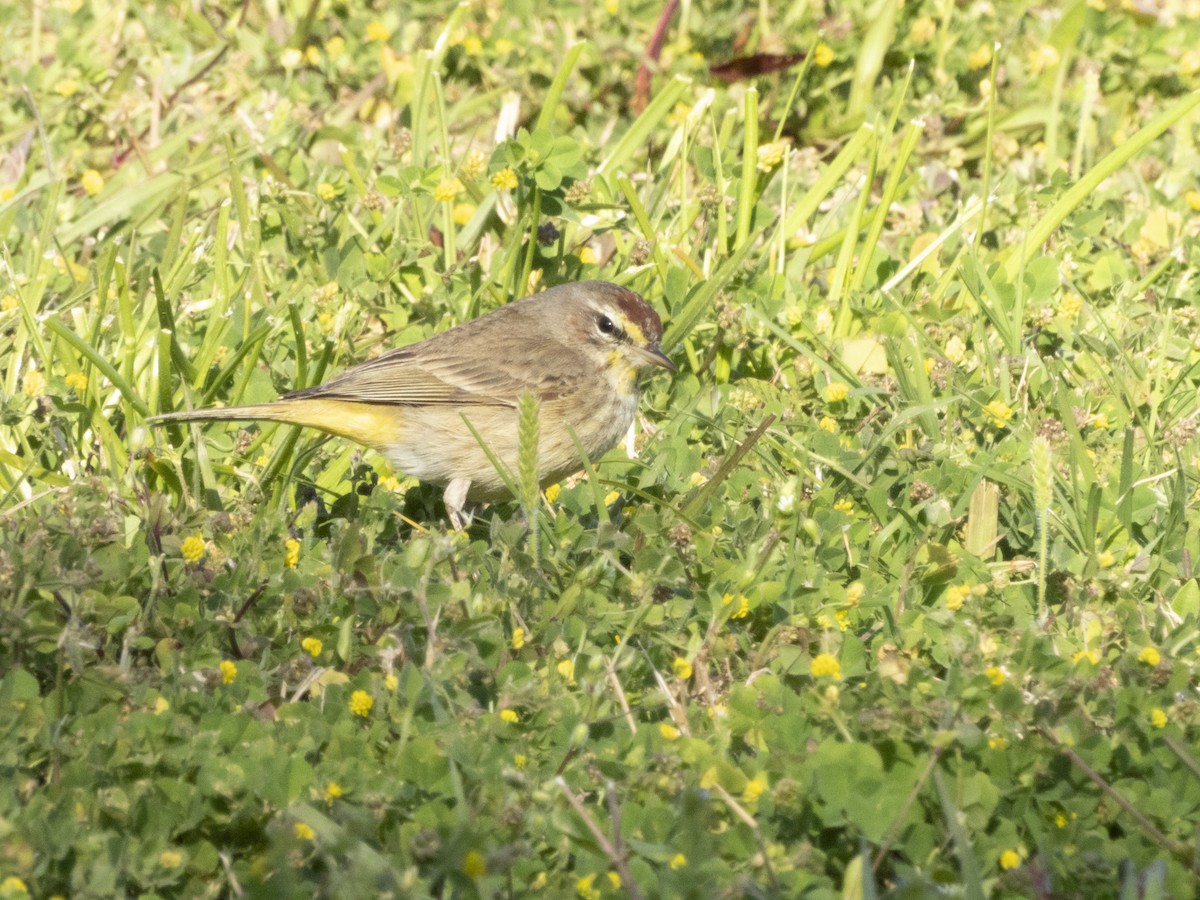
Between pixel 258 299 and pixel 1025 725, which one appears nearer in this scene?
pixel 1025 725

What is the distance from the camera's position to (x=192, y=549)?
4.22m

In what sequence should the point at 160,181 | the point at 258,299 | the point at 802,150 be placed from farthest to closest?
the point at 802,150, the point at 160,181, the point at 258,299

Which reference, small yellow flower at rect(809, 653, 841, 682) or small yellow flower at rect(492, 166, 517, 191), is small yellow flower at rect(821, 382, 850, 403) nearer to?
small yellow flower at rect(492, 166, 517, 191)

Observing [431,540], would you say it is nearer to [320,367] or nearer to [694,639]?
[694,639]

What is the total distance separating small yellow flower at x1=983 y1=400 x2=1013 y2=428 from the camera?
217 inches

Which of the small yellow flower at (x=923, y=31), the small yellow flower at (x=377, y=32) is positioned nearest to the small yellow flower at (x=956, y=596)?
the small yellow flower at (x=923, y=31)

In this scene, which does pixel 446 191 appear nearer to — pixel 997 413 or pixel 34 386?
pixel 34 386

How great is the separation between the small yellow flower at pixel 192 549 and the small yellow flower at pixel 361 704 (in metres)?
0.79

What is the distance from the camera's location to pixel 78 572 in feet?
12.4

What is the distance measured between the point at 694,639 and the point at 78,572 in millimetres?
1583

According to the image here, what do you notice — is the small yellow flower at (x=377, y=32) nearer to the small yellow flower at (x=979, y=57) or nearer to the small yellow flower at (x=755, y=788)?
the small yellow flower at (x=979, y=57)

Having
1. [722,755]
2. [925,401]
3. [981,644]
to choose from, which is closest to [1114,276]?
[925,401]

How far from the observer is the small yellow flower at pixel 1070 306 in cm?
623

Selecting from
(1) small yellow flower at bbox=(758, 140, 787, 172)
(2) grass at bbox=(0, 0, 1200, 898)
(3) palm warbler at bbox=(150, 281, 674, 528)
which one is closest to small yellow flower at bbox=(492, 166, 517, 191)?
(2) grass at bbox=(0, 0, 1200, 898)
